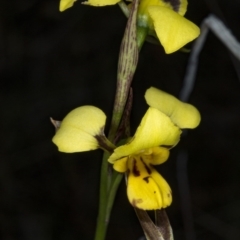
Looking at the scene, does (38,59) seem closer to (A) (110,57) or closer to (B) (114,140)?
(A) (110,57)

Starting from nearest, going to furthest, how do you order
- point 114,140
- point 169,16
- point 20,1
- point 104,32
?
point 169,16 → point 114,140 → point 20,1 → point 104,32

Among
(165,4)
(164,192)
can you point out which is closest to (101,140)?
(164,192)

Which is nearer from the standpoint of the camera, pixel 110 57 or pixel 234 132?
pixel 110 57

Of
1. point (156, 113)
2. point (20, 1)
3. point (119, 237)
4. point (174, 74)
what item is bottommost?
point (119, 237)

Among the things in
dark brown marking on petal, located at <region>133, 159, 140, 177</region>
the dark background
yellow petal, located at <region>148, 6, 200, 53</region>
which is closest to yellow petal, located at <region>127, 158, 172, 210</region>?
dark brown marking on petal, located at <region>133, 159, 140, 177</region>

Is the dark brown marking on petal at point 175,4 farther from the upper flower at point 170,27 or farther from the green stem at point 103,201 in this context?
the green stem at point 103,201

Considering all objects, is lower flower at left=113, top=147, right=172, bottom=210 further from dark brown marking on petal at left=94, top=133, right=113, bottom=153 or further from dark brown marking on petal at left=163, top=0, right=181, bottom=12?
dark brown marking on petal at left=163, top=0, right=181, bottom=12

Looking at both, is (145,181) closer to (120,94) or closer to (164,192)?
(164,192)

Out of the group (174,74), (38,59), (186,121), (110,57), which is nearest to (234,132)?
(174,74)
